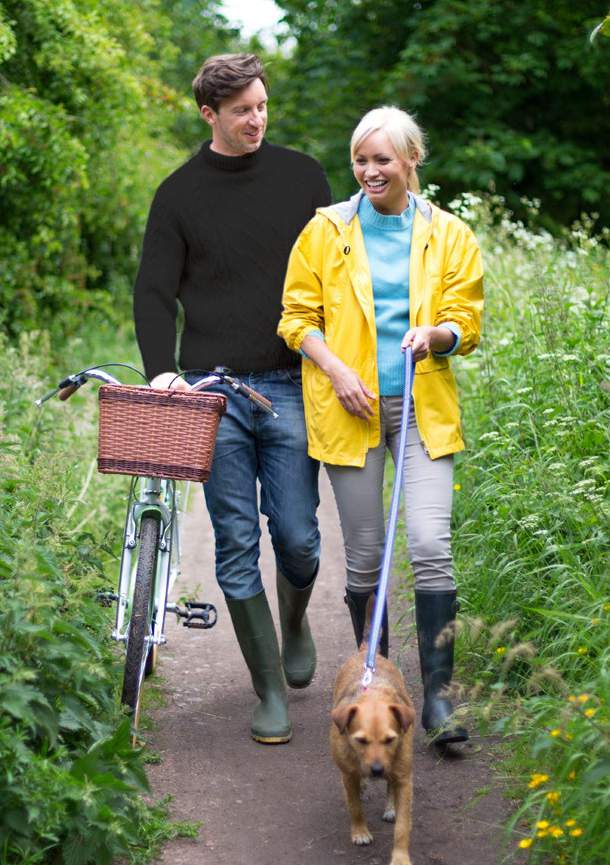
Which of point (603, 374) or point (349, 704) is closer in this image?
point (349, 704)

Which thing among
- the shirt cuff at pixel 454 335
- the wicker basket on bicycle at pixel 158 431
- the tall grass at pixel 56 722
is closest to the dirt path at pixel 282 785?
the tall grass at pixel 56 722

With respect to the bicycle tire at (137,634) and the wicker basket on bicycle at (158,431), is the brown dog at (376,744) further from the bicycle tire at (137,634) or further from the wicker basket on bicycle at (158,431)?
the wicker basket on bicycle at (158,431)

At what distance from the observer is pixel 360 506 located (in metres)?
4.43

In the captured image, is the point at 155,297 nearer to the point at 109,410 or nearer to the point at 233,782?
the point at 109,410

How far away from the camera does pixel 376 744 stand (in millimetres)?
3494

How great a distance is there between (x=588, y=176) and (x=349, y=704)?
38.1 ft

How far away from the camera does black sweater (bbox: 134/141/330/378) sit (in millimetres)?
4672

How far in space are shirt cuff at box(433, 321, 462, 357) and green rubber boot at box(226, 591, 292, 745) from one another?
1.17 metres

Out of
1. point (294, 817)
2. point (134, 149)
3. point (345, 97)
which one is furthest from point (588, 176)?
point (294, 817)

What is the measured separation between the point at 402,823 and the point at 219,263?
212cm

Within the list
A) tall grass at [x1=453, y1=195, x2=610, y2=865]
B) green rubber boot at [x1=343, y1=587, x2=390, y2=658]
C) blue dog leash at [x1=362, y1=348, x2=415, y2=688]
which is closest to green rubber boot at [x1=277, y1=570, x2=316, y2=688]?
green rubber boot at [x1=343, y1=587, x2=390, y2=658]

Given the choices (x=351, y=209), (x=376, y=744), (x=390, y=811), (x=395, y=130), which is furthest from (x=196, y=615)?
(x=395, y=130)

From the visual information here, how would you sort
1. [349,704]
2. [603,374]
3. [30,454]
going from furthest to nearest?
[30,454], [603,374], [349,704]

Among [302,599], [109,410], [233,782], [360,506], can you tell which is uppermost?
[109,410]
